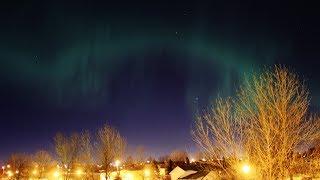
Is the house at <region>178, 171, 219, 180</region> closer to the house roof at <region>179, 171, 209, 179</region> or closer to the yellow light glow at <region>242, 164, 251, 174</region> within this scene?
the house roof at <region>179, 171, 209, 179</region>

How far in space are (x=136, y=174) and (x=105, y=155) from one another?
110ft

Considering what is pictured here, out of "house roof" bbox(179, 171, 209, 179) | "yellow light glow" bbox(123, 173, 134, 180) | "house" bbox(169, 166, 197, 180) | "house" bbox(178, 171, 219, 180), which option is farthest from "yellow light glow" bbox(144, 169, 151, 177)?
"house roof" bbox(179, 171, 209, 179)

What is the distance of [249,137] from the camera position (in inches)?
551

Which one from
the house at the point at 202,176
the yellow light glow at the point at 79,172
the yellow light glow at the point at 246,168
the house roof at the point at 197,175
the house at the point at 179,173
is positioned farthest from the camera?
the yellow light glow at the point at 79,172

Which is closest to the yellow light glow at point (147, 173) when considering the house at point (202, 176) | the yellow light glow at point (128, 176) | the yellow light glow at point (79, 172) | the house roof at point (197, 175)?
the yellow light glow at point (128, 176)

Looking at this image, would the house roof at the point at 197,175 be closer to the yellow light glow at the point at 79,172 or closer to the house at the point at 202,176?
the house at the point at 202,176

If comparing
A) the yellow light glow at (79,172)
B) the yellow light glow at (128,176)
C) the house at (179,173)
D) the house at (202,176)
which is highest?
the yellow light glow at (79,172)

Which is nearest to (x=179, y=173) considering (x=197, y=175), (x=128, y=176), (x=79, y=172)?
(x=197, y=175)

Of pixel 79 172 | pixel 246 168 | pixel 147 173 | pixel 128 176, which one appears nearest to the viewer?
pixel 246 168

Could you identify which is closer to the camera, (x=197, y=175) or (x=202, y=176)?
(x=202, y=176)

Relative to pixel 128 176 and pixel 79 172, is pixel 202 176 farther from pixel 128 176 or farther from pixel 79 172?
pixel 128 176

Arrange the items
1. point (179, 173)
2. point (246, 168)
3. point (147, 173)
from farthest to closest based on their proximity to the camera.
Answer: point (147, 173) → point (179, 173) → point (246, 168)

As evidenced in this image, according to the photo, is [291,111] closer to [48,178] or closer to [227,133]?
[227,133]

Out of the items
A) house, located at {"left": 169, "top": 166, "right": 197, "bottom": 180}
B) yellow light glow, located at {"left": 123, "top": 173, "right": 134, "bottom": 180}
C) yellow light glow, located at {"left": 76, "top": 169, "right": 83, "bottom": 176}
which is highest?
yellow light glow, located at {"left": 76, "top": 169, "right": 83, "bottom": 176}
